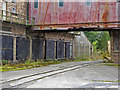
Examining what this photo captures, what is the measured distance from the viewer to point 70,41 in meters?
23.8

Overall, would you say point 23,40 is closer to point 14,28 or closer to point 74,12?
point 14,28

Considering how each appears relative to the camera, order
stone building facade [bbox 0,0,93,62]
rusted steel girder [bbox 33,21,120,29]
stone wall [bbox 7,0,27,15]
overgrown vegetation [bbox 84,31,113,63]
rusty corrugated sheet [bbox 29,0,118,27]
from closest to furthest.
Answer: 1. stone building facade [bbox 0,0,93,62]
2. rusted steel girder [bbox 33,21,120,29]
3. rusty corrugated sheet [bbox 29,0,118,27]
4. stone wall [bbox 7,0,27,15]
5. overgrown vegetation [bbox 84,31,113,63]

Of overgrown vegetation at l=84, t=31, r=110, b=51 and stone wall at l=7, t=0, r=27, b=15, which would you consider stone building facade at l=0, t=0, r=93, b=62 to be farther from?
overgrown vegetation at l=84, t=31, r=110, b=51

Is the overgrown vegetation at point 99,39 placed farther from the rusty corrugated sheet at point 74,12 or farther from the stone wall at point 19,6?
the stone wall at point 19,6

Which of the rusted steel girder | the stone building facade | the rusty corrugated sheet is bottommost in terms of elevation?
the stone building facade

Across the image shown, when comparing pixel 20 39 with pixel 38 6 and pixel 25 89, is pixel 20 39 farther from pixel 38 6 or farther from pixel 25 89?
pixel 25 89

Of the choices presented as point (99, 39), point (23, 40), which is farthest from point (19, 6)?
point (99, 39)

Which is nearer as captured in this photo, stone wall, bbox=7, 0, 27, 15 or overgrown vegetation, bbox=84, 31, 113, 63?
stone wall, bbox=7, 0, 27, 15

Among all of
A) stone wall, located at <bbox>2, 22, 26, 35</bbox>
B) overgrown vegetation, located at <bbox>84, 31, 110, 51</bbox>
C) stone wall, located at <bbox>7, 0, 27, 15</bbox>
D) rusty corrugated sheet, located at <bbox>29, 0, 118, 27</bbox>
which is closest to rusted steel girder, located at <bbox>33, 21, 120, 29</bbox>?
rusty corrugated sheet, located at <bbox>29, 0, 118, 27</bbox>

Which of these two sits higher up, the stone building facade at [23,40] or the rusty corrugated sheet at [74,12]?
the rusty corrugated sheet at [74,12]

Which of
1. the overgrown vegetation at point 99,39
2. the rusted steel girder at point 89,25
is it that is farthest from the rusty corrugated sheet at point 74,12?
the overgrown vegetation at point 99,39

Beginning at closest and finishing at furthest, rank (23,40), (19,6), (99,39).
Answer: (23,40)
(19,6)
(99,39)

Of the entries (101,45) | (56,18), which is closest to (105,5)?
(56,18)

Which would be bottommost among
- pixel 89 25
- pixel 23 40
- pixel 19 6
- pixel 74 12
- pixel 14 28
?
pixel 23 40
